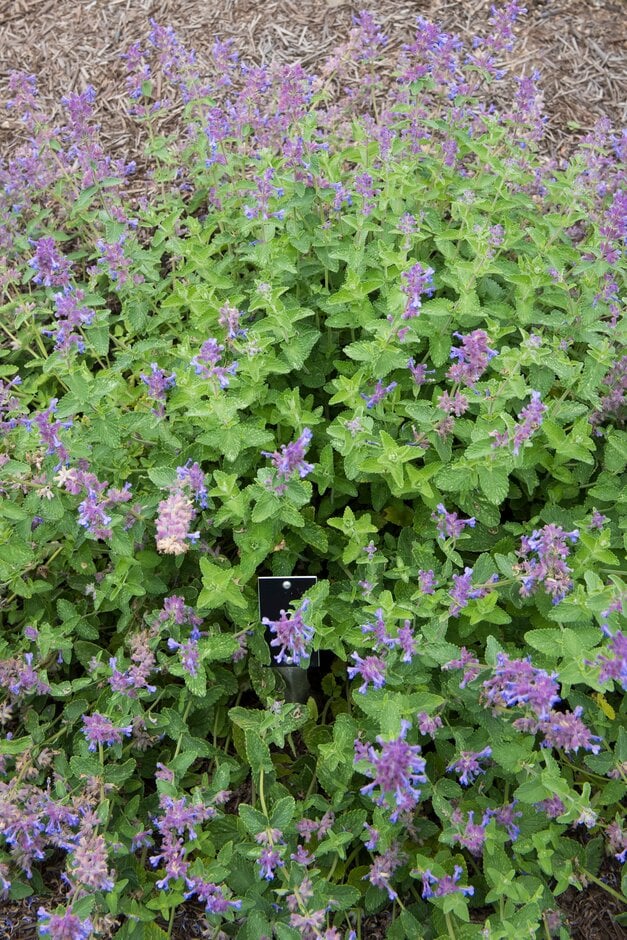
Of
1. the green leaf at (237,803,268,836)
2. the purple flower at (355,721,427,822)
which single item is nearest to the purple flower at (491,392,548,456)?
the purple flower at (355,721,427,822)

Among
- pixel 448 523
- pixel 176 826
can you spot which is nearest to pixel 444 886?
pixel 176 826

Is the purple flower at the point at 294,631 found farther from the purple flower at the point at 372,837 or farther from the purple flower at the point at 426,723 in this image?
the purple flower at the point at 372,837

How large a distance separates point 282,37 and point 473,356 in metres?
4.28

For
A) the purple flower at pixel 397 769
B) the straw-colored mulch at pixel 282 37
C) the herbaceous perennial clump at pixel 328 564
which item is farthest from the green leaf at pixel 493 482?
the straw-colored mulch at pixel 282 37

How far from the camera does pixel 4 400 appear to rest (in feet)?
10.9

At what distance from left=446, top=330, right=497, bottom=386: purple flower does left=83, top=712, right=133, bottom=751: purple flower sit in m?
1.91

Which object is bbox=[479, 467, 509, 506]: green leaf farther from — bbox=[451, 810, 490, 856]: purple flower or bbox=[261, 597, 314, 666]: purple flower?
bbox=[451, 810, 490, 856]: purple flower

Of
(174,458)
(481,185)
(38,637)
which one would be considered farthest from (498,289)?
(38,637)

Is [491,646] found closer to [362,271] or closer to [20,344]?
[362,271]

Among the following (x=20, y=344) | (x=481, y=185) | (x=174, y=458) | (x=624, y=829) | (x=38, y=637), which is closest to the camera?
(x=624, y=829)

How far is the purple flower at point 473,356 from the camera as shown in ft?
9.87

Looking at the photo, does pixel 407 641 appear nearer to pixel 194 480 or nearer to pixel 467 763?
pixel 467 763

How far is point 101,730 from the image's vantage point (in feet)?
9.61

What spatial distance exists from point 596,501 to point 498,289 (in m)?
1.16
